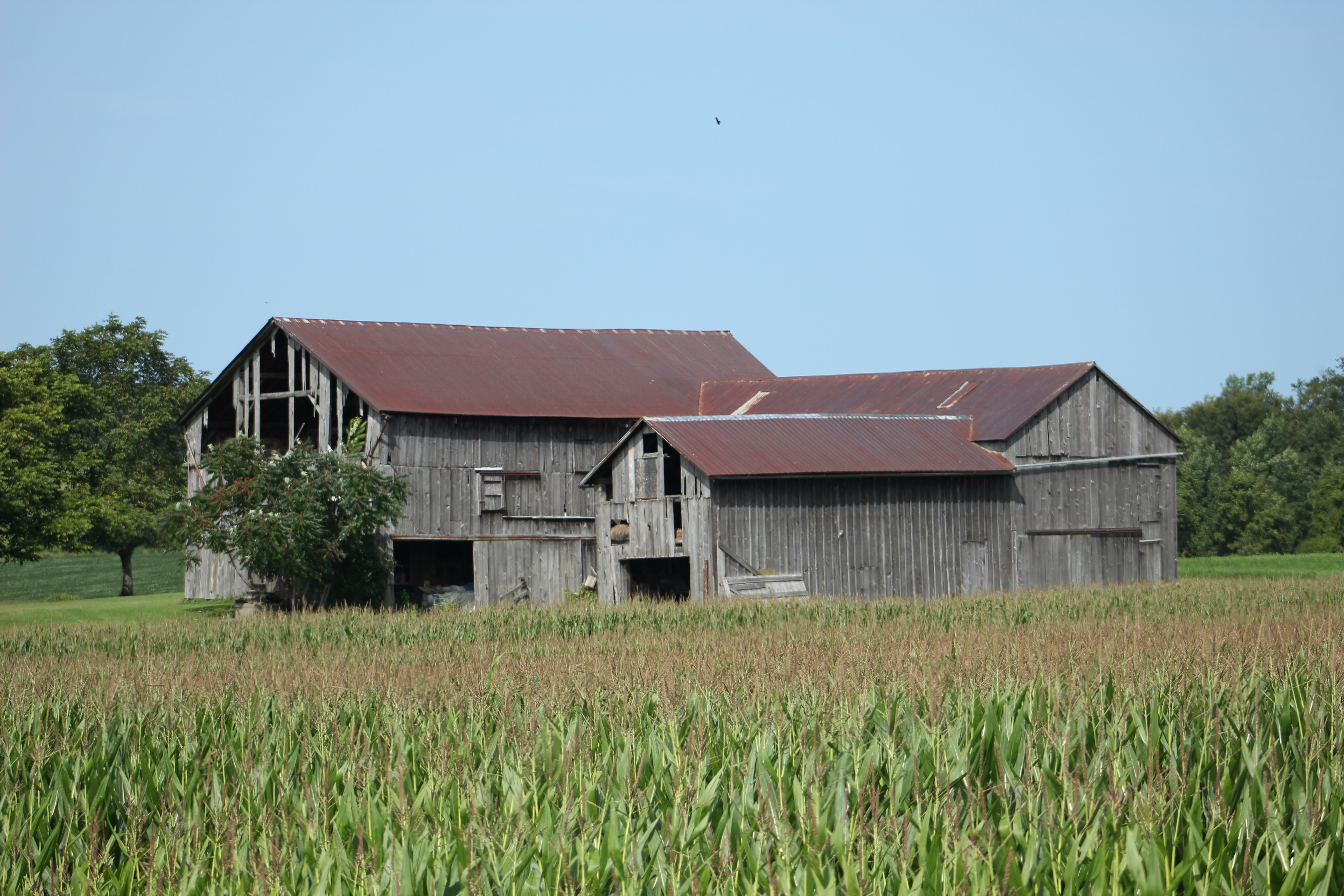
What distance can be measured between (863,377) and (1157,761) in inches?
1218

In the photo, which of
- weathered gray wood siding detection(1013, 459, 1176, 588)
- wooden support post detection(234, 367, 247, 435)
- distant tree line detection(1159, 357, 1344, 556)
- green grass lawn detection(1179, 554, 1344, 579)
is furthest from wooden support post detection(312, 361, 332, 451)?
distant tree line detection(1159, 357, 1344, 556)

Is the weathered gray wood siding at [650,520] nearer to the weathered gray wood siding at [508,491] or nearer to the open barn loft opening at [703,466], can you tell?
the open barn loft opening at [703,466]

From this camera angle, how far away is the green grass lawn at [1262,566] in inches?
1709

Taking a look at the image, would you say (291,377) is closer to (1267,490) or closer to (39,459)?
(39,459)

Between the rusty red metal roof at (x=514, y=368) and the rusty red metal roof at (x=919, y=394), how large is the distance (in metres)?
1.82

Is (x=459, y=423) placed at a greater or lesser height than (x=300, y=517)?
greater

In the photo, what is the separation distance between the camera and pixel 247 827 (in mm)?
6406

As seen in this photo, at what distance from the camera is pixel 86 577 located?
69.5 meters

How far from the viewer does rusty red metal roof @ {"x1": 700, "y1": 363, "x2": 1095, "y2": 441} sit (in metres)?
33.5

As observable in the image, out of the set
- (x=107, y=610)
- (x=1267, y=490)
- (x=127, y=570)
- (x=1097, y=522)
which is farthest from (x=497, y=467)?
(x=1267, y=490)

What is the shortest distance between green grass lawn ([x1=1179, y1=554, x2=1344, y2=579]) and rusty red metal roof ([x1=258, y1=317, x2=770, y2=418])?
16545mm

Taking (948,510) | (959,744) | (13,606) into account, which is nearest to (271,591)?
(13,606)

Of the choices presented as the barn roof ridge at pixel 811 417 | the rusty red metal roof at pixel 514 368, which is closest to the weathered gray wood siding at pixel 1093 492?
the barn roof ridge at pixel 811 417

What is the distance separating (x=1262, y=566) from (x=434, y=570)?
110 ft
